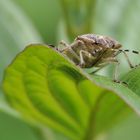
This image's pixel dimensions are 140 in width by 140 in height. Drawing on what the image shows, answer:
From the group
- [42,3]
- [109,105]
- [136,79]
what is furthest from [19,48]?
[42,3]

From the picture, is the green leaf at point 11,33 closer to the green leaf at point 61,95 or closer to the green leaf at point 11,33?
the green leaf at point 11,33

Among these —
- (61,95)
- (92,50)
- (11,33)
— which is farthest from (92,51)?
(11,33)

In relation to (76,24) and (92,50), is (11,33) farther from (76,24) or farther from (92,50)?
(92,50)

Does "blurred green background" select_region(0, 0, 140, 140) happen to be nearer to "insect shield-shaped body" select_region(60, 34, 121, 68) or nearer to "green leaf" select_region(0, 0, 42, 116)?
"green leaf" select_region(0, 0, 42, 116)

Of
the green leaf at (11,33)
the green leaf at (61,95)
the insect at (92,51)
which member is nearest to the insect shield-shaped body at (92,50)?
the insect at (92,51)

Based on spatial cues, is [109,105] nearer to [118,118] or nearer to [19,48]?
[118,118]
